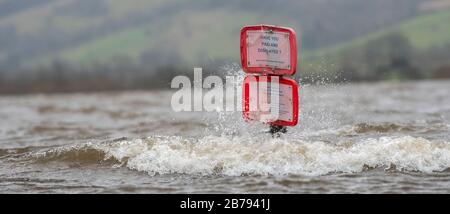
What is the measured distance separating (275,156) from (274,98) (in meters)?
1.24

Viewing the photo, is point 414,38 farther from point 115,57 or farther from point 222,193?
point 222,193

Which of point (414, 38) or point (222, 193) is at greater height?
point (414, 38)

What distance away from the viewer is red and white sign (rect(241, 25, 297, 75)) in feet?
41.0

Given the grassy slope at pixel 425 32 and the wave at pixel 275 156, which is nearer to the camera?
Result: the wave at pixel 275 156

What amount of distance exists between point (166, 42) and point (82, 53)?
20.1 meters

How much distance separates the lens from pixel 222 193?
9.98 metres

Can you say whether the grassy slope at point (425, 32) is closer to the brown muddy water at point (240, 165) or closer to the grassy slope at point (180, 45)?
the grassy slope at point (180, 45)

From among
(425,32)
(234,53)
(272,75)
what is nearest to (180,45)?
(234,53)

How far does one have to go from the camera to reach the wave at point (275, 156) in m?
11.3

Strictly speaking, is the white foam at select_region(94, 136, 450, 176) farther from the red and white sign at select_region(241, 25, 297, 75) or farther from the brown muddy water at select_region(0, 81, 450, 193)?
the red and white sign at select_region(241, 25, 297, 75)

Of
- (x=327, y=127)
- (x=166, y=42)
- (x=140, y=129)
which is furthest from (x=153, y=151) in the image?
(x=166, y=42)

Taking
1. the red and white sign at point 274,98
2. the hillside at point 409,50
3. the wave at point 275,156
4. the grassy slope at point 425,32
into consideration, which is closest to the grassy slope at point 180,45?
the hillside at point 409,50

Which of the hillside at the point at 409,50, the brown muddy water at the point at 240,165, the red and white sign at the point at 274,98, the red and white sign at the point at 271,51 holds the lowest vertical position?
the brown muddy water at the point at 240,165

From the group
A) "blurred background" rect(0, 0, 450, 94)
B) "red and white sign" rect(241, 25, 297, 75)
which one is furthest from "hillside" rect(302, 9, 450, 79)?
"red and white sign" rect(241, 25, 297, 75)
